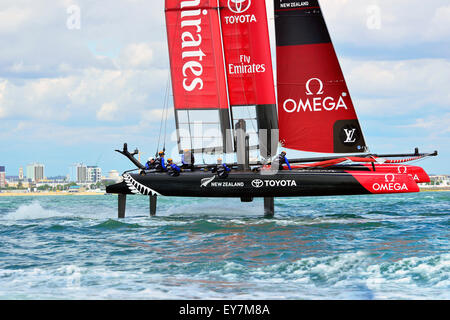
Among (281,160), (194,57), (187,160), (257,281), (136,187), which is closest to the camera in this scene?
(257,281)

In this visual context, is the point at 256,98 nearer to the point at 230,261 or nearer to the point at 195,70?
the point at 195,70

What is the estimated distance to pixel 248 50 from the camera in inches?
689

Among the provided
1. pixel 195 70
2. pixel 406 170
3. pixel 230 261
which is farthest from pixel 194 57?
pixel 230 261

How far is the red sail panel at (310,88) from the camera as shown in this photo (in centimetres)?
1686

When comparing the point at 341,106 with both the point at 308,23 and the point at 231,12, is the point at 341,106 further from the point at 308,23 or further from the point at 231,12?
the point at 231,12

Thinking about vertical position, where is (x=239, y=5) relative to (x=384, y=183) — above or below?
above

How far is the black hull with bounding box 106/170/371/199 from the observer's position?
15.5 m

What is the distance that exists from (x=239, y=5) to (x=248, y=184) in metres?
5.41

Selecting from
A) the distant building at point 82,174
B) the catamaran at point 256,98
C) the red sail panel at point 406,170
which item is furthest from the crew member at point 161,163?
the distant building at point 82,174

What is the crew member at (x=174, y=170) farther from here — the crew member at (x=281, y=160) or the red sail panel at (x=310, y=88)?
the red sail panel at (x=310, y=88)
